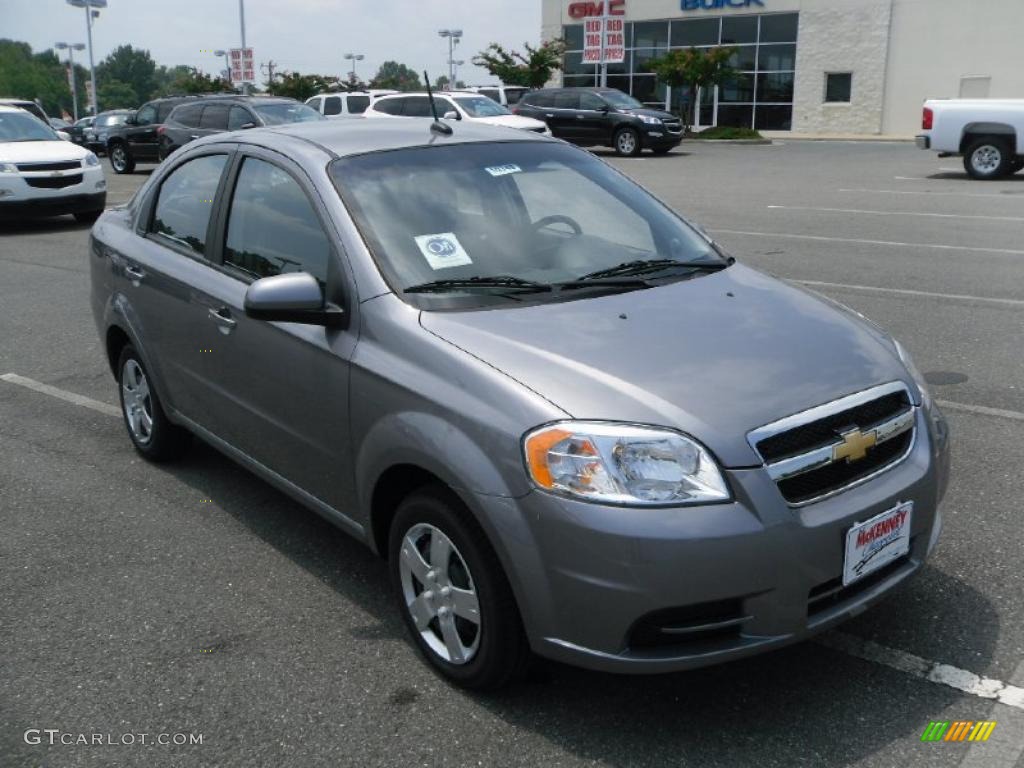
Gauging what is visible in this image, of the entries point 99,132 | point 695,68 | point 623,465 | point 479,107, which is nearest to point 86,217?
point 479,107

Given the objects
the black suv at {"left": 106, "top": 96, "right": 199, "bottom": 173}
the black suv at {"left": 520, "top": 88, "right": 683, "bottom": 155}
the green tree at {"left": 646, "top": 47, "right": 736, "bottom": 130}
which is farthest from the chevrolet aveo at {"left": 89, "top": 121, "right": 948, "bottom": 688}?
the green tree at {"left": 646, "top": 47, "right": 736, "bottom": 130}

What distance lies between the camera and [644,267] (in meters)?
3.86

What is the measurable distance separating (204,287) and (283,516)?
3.47 ft

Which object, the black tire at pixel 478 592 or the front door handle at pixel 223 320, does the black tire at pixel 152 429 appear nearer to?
the front door handle at pixel 223 320

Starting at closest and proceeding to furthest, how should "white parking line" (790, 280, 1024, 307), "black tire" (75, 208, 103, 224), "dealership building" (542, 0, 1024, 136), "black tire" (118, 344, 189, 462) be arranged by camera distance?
"black tire" (118, 344, 189, 462), "white parking line" (790, 280, 1024, 307), "black tire" (75, 208, 103, 224), "dealership building" (542, 0, 1024, 136)

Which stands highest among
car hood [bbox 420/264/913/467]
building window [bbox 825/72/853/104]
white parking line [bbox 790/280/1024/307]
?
building window [bbox 825/72/853/104]

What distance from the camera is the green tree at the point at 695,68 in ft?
115

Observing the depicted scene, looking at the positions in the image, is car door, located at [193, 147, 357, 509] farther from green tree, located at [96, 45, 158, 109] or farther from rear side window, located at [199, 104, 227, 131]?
green tree, located at [96, 45, 158, 109]

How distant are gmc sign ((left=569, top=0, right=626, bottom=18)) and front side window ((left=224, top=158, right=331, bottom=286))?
129 ft

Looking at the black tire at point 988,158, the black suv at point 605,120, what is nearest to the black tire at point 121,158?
the black suv at point 605,120

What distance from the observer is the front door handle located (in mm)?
4082

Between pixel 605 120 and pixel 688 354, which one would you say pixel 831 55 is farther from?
pixel 688 354

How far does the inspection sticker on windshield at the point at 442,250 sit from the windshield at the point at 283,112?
15293 mm

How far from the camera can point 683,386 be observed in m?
2.90
